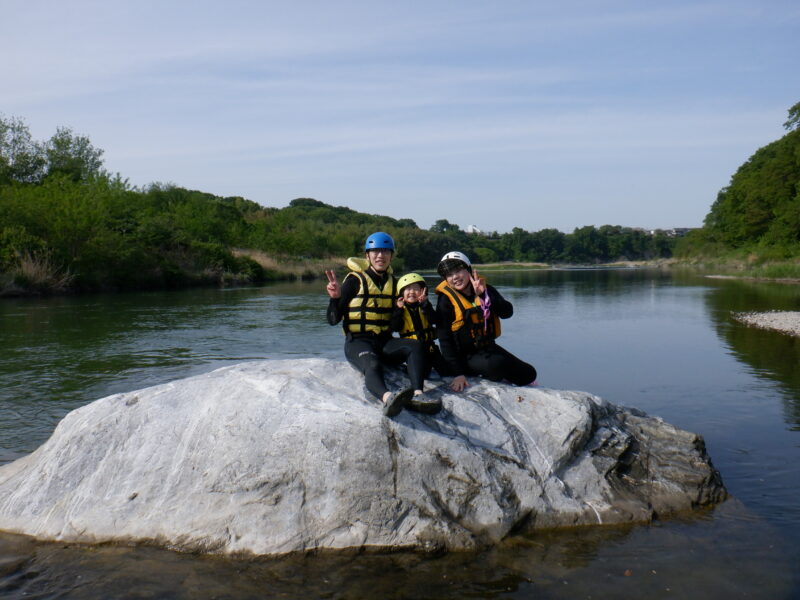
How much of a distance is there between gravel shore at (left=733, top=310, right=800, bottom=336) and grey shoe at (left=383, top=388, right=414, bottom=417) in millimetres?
15622

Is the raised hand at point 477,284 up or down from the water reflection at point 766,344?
up

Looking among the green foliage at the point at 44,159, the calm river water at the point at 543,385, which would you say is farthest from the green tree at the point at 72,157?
the calm river water at the point at 543,385

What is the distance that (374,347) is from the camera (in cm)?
656

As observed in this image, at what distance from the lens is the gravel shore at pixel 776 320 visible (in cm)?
1837

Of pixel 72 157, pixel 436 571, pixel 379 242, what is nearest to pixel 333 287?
pixel 379 242

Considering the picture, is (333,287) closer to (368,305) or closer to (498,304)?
(368,305)

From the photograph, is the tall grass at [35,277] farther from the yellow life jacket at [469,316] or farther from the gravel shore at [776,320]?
the yellow life jacket at [469,316]

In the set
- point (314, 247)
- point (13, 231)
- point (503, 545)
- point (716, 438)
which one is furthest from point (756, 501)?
point (314, 247)

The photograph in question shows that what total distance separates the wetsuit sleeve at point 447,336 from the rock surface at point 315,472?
2.00 feet

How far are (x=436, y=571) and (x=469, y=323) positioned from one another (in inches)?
104

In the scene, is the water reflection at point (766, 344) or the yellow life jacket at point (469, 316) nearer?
the yellow life jacket at point (469, 316)

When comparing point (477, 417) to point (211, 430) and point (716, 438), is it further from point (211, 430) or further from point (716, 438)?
point (716, 438)

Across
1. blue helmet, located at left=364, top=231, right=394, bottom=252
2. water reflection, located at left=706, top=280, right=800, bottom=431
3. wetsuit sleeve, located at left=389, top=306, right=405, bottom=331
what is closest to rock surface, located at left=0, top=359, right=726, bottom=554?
wetsuit sleeve, located at left=389, top=306, right=405, bottom=331

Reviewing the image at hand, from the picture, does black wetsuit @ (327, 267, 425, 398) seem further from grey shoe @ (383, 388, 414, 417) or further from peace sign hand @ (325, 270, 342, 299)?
grey shoe @ (383, 388, 414, 417)
